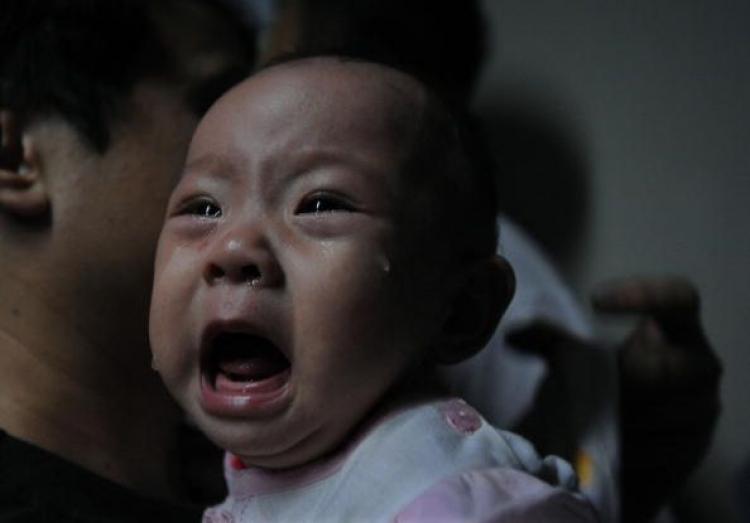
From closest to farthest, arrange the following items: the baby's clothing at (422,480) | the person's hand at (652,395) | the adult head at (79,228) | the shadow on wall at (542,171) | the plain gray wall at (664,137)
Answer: the baby's clothing at (422,480) < the adult head at (79,228) < the person's hand at (652,395) < the plain gray wall at (664,137) < the shadow on wall at (542,171)

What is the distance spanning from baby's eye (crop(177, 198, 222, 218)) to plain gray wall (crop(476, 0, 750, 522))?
789mm

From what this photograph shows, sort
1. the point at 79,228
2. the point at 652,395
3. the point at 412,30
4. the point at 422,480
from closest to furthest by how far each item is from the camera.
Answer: the point at 422,480, the point at 79,228, the point at 652,395, the point at 412,30

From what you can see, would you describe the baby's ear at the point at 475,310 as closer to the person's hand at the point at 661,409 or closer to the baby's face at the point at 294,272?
the baby's face at the point at 294,272

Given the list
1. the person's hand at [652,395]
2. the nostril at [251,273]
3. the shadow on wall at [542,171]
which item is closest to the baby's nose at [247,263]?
the nostril at [251,273]

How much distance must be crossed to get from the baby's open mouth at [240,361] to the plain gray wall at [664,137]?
79 centimetres

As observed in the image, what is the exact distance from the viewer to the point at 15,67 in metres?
1.03

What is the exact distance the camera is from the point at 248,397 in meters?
0.68

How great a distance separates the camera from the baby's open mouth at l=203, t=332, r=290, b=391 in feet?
2.26

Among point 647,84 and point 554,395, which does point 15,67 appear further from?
point 647,84

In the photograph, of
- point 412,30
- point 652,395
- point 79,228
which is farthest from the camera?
point 412,30

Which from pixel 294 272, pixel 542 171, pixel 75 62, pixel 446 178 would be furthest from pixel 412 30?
pixel 294 272

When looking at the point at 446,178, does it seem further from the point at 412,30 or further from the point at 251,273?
the point at 412,30

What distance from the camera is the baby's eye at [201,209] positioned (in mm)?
746

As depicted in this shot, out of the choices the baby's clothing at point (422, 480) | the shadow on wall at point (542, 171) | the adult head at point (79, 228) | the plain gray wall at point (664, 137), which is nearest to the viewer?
the baby's clothing at point (422, 480)
